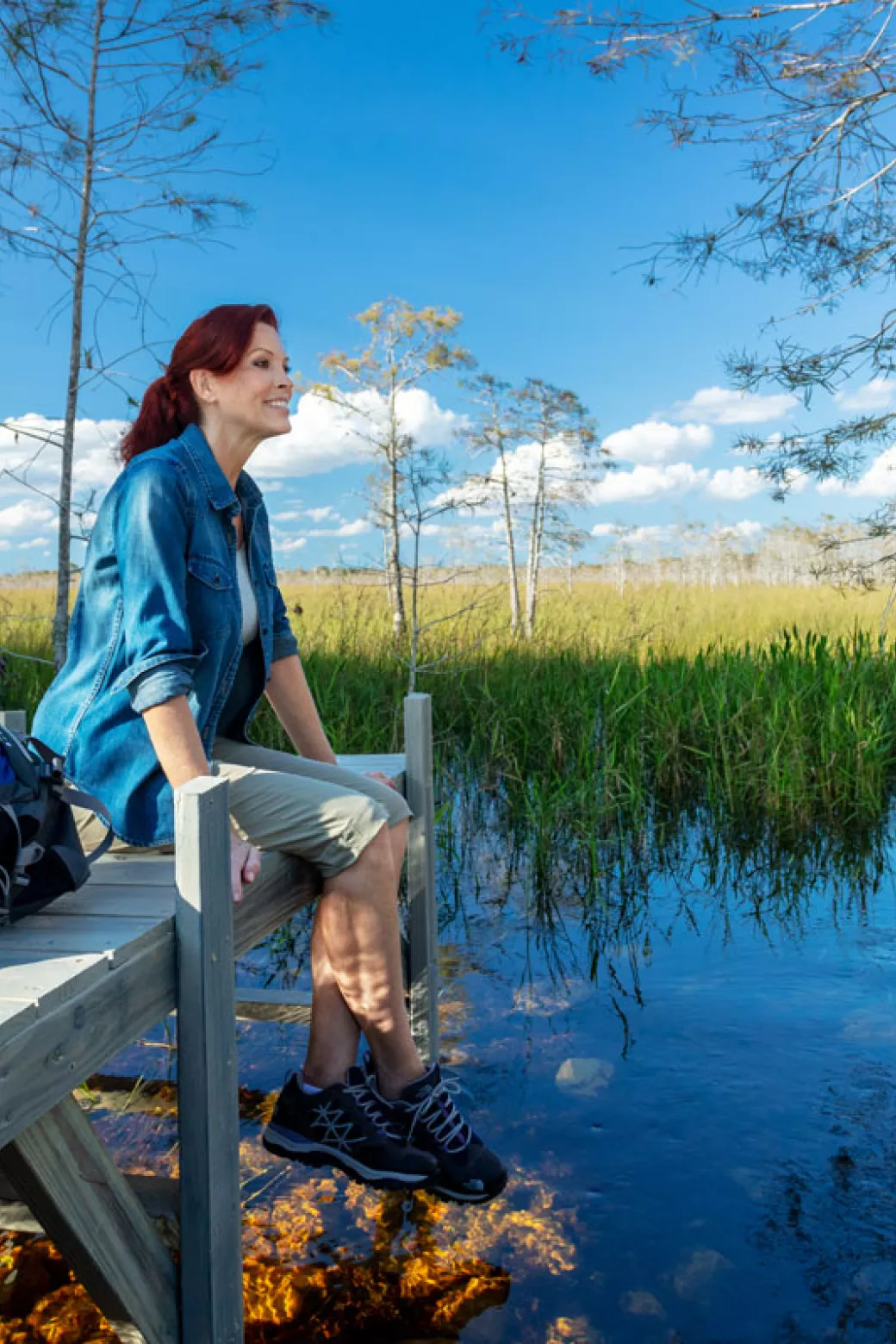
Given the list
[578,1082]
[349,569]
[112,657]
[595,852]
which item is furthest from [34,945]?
[349,569]

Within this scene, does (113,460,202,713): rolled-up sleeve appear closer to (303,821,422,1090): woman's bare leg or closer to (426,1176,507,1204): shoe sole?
(303,821,422,1090): woman's bare leg

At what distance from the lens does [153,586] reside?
1894mm

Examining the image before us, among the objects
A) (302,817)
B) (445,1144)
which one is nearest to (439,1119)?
(445,1144)

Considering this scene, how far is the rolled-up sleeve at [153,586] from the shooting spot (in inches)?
72.0

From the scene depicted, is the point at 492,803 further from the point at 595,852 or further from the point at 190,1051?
the point at 190,1051

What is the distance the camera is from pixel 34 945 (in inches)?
57.9

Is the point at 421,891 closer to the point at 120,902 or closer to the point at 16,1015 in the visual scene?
the point at 120,902

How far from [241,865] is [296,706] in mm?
949

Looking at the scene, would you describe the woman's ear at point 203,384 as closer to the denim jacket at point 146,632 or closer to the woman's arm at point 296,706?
the denim jacket at point 146,632

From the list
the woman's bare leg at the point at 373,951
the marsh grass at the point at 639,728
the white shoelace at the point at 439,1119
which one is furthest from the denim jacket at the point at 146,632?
the marsh grass at the point at 639,728

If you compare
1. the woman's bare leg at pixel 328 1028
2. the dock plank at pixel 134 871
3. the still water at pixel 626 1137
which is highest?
the dock plank at pixel 134 871

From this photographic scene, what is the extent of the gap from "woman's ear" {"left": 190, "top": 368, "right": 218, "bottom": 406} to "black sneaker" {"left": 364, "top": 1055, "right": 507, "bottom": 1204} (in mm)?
1421

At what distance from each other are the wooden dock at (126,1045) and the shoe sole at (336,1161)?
15.8 inches

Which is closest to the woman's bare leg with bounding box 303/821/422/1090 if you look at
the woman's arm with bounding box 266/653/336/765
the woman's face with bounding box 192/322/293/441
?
the woman's arm with bounding box 266/653/336/765
